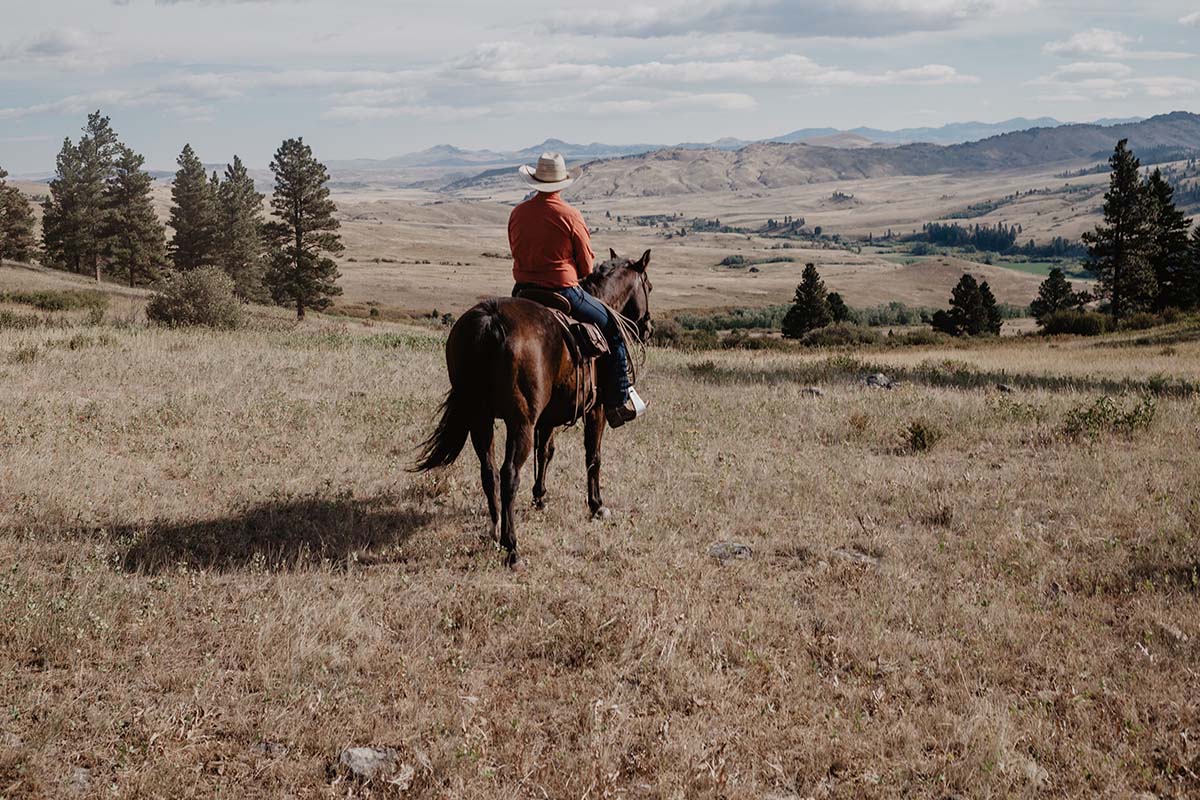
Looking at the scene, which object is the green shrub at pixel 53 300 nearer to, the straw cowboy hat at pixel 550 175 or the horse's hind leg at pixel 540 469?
the horse's hind leg at pixel 540 469

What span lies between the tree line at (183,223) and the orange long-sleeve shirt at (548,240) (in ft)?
199

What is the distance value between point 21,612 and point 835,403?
540 inches

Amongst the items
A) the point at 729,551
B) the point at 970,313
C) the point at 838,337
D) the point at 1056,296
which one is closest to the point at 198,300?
the point at 729,551

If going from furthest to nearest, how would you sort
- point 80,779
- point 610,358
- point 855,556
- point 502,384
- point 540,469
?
point 540,469 < point 610,358 < point 855,556 < point 502,384 < point 80,779

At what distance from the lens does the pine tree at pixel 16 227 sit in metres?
71.9

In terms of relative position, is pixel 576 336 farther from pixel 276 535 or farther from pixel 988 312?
pixel 988 312

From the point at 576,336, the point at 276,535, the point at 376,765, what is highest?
the point at 576,336

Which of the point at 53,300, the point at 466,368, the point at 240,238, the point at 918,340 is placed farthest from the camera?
the point at 240,238

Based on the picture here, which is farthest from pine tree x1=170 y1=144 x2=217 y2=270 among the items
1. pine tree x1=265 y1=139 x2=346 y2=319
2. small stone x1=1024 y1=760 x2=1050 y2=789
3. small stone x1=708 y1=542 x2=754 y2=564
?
small stone x1=1024 y1=760 x2=1050 y2=789

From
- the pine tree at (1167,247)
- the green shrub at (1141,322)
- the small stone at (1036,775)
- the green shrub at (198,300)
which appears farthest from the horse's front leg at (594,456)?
the pine tree at (1167,247)

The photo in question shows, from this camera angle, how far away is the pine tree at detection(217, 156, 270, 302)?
73125 mm

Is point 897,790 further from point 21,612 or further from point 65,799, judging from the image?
point 21,612

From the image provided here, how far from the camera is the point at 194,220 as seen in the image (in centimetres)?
7162

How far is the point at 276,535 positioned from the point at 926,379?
17757 millimetres
